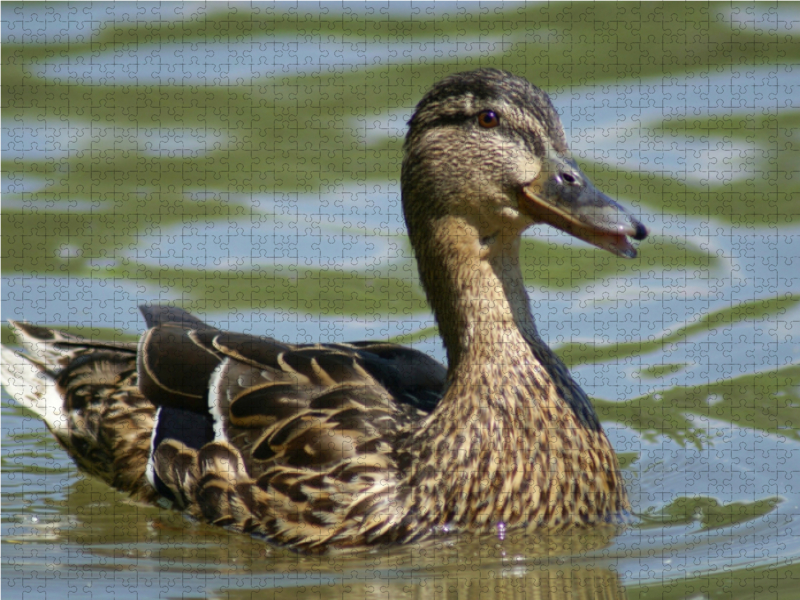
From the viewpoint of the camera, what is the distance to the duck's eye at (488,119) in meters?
6.82

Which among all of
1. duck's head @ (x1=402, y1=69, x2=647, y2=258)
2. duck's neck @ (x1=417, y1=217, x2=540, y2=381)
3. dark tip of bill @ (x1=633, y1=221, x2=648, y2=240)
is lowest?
duck's neck @ (x1=417, y1=217, x2=540, y2=381)

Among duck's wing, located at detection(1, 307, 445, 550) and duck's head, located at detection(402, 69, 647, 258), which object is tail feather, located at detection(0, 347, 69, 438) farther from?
duck's head, located at detection(402, 69, 647, 258)

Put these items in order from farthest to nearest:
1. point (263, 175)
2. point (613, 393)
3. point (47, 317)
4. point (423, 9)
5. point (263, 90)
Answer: point (423, 9)
point (263, 90)
point (263, 175)
point (47, 317)
point (613, 393)

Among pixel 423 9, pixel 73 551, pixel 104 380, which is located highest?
pixel 423 9

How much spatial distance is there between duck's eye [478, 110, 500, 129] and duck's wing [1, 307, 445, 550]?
4.52 ft

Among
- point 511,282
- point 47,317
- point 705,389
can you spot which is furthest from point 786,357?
point 47,317

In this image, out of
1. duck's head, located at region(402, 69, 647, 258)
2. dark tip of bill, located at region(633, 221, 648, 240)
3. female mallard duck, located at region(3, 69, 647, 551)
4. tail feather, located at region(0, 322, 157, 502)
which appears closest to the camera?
dark tip of bill, located at region(633, 221, 648, 240)

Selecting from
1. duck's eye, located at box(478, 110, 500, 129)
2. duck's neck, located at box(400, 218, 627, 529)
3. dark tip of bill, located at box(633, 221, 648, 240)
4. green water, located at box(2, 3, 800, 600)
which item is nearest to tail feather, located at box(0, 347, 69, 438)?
green water, located at box(2, 3, 800, 600)

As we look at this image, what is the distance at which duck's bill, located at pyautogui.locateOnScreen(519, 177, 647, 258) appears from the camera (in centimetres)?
646

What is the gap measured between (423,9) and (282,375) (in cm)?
641

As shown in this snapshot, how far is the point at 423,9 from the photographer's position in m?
12.9

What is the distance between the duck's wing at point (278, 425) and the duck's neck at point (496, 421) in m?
0.24

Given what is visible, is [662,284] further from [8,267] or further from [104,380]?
[8,267]

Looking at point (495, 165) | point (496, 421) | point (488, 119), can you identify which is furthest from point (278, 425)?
point (488, 119)
